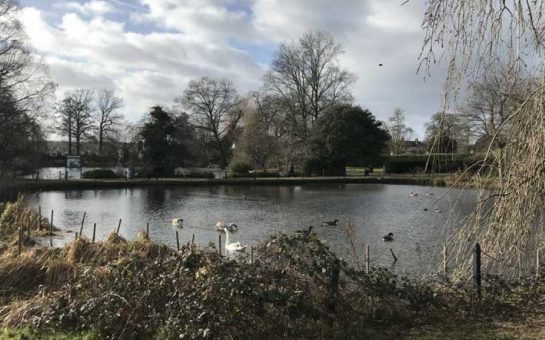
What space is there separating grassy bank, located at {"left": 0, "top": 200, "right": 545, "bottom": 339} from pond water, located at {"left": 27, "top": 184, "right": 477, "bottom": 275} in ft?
5.53

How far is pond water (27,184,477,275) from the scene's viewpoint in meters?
17.7

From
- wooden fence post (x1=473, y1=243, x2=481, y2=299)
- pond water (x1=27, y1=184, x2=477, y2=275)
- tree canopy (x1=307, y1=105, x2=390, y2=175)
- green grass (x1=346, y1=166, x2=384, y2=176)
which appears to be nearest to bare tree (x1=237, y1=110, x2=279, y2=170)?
tree canopy (x1=307, y1=105, x2=390, y2=175)

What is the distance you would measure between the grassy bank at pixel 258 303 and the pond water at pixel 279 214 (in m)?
1.69

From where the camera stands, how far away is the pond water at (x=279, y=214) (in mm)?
17719

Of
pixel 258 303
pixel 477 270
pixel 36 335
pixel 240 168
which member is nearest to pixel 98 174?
pixel 240 168

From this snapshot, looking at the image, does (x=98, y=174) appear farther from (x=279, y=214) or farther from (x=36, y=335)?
(x=36, y=335)

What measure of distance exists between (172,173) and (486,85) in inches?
2009

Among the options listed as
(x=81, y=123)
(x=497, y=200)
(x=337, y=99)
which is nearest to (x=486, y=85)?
(x=497, y=200)

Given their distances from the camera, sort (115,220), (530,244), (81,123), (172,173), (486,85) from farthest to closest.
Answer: (81,123) < (172,173) < (115,220) < (530,244) < (486,85)

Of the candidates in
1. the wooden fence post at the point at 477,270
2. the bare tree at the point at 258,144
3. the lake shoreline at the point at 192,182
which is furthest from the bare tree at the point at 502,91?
the bare tree at the point at 258,144

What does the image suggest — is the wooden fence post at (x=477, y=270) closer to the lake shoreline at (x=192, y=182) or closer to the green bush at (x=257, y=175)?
the lake shoreline at (x=192, y=182)

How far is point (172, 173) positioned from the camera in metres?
55.5

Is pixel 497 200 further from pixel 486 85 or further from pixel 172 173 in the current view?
pixel 172 173

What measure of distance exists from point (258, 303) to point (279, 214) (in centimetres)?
2277
